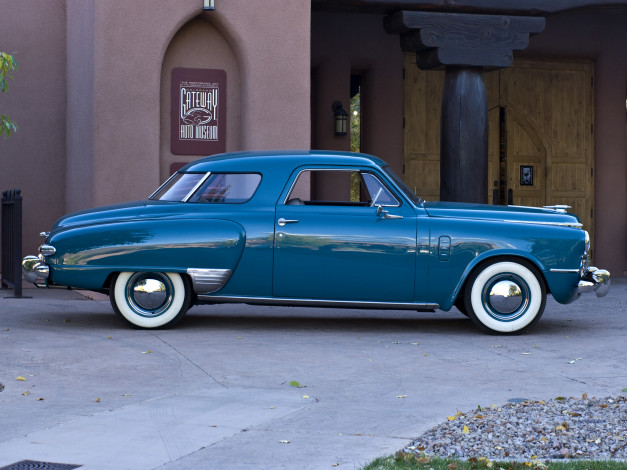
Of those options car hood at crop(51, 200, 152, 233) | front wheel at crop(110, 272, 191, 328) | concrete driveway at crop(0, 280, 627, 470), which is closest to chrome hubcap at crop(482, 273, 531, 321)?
concrete driveway at crop(0, 280, 627, 470)

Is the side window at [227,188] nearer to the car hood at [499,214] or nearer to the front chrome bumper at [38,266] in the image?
the front chrome bumper at [38,266]

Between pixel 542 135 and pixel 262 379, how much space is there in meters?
11.0

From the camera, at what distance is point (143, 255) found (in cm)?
865

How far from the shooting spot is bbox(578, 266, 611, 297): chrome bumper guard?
895 centimetres

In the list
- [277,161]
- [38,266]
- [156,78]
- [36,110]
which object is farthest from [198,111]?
[38,266]

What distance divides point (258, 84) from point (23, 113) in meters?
3.25

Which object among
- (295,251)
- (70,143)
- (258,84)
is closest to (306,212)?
(295,251)

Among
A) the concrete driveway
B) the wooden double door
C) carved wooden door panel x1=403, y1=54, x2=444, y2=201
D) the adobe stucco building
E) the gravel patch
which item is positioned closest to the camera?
the gravel patch

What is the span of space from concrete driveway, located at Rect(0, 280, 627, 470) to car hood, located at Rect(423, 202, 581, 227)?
1016 mm

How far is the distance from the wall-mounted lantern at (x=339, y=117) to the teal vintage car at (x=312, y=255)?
6274 mm

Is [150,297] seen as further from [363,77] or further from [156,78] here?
[363,77]

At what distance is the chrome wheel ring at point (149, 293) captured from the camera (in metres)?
8.82

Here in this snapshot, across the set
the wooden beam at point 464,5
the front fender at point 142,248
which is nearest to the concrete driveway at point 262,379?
the front fender at point 142,248

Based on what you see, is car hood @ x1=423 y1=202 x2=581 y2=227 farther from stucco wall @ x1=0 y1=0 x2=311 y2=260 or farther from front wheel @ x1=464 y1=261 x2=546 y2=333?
stucco wall @ x1=0 y1=0 x2=311 y2=260
